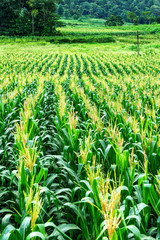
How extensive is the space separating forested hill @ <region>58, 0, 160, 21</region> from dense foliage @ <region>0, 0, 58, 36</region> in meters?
57.6

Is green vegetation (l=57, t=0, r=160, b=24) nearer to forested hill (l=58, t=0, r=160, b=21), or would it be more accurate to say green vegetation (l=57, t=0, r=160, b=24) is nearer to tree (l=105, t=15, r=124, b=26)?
forested hill (l=58, t=0, r=160, b=21)

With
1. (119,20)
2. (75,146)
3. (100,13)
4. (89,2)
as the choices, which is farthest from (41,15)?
(89,2)

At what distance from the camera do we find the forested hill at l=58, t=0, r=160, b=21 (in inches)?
4579

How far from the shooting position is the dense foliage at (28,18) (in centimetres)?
5638

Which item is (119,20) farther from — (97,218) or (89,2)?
(97,218)

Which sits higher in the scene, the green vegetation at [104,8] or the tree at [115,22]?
the green vegetation at [104,8]

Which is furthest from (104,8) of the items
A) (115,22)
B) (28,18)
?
(28,18)

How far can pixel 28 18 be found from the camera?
191 ft

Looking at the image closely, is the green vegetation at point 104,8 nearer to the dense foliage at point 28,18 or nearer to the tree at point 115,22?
the tree at point 115,22

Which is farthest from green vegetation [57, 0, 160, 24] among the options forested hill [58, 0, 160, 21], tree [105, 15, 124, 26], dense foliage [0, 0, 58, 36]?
dense foliage [0, 0, 58, 36]

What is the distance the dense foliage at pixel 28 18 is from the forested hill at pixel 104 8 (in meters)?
57.6

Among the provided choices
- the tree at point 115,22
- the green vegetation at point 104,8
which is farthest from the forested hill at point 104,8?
the tree at point 115,22

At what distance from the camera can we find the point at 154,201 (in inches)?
82.5

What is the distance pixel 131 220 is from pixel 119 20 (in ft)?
314
